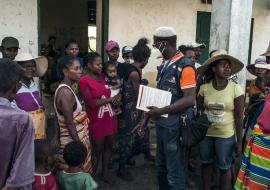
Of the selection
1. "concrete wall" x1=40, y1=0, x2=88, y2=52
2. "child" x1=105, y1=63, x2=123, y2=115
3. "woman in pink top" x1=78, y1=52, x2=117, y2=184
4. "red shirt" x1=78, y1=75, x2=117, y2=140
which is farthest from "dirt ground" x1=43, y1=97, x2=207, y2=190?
"concrete wall" x1=40, y1=0, x2=88, y2=52

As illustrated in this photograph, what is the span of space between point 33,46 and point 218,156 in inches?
141

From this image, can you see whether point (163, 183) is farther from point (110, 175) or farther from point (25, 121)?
point (25, 121)

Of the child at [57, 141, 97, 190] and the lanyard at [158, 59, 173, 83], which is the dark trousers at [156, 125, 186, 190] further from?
the child at [57, 141, 97, 190]

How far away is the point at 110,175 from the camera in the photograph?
5.00 m

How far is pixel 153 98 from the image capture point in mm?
3670

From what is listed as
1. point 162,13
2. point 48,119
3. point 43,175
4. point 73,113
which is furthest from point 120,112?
point 162,13

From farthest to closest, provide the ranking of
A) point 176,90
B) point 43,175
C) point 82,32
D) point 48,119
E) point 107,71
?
point 82,32, point 48,119, point 107,71, point 176,90, point 43,175

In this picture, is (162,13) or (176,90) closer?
(176,90)

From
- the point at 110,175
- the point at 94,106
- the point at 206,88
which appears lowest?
the point at 110,175

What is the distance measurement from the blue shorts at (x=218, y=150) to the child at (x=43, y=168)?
1754 millimetres

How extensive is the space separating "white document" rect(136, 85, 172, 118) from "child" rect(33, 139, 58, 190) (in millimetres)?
1055

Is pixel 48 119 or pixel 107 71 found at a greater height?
pixel 107 71

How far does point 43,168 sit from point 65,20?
361 inches

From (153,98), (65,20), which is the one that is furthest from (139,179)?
(65,20)
